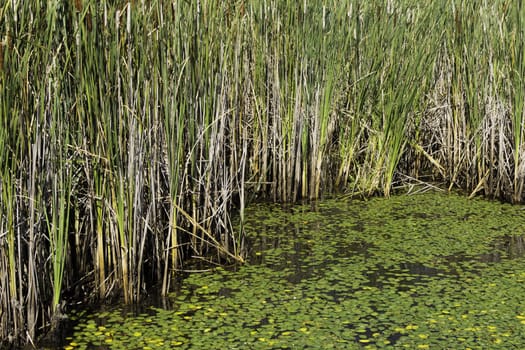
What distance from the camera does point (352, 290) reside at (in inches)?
163

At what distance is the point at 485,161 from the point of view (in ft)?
19.5

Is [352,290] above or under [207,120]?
under

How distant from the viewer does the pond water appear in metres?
3.57

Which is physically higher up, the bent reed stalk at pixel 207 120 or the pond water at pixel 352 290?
the bent reed stalk at pixel 207 120

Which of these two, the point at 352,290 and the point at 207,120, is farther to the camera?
the point at 207,120

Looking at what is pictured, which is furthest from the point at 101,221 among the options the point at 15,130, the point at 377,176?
the point at 377,176

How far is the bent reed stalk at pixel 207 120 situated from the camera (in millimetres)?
3303

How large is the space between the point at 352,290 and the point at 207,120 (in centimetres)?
116

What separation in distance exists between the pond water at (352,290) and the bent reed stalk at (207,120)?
21 cm

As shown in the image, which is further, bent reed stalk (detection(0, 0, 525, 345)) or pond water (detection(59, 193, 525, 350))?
pond water (detection(59, 193, 525, 350))

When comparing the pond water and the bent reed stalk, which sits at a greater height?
the bent reed stalk

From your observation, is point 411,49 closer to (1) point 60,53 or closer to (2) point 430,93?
(2) point 430,93

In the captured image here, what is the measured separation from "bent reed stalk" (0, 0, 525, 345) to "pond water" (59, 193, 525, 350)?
0.21 m

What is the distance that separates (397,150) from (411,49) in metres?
0.72
